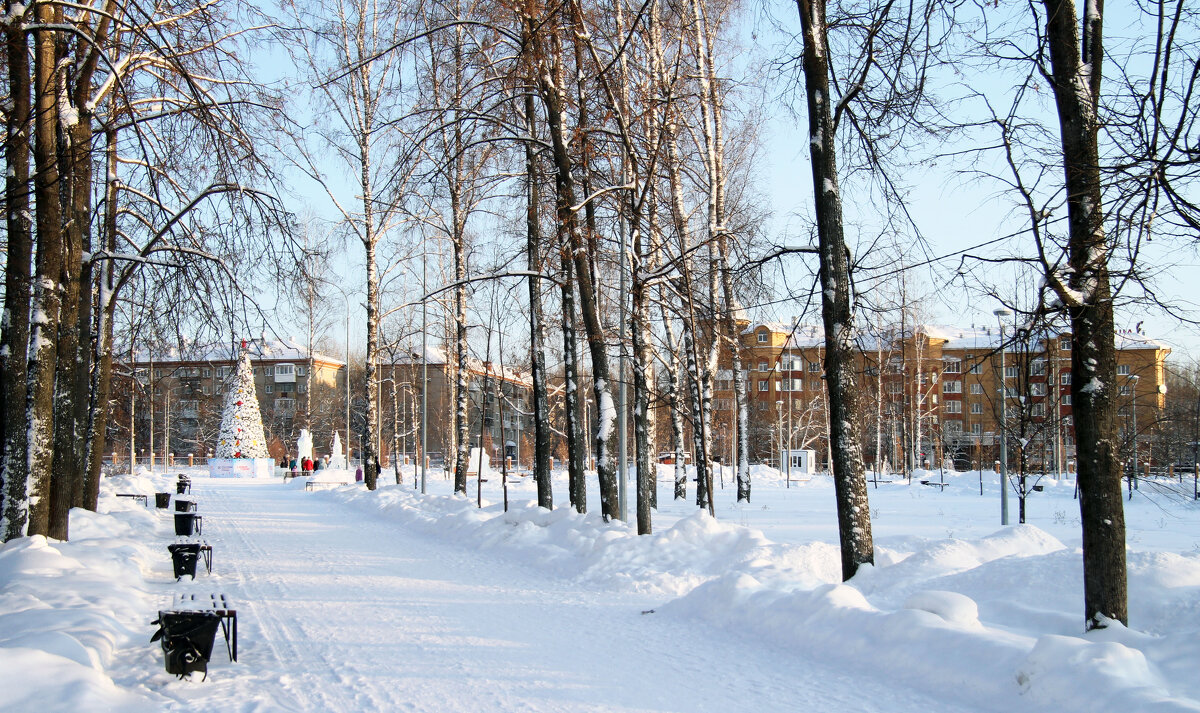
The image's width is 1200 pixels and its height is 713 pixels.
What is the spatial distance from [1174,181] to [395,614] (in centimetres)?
791

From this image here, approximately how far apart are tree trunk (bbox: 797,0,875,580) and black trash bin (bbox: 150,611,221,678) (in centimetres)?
662

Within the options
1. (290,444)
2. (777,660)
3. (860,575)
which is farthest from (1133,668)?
(290,444)

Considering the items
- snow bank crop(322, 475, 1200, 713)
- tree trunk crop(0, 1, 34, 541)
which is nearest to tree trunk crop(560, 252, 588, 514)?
snow bank crop(322, 475, 1200, 713)

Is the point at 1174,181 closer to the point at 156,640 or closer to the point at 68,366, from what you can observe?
the point at 156,640

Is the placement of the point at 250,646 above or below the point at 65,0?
below

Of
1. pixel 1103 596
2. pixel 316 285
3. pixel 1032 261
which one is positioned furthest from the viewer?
pixel 316 285

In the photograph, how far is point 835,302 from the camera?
10.2 meters

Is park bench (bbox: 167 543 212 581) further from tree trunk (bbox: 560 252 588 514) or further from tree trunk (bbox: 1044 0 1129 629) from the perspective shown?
tree trunk (bbox: 1044 0 1129 629)

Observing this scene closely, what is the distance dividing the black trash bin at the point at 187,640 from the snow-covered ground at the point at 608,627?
15 centimetres

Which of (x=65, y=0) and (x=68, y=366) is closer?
(x=65, y=0)

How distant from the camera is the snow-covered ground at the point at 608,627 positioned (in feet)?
19.6

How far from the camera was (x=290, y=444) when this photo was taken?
7694 cm

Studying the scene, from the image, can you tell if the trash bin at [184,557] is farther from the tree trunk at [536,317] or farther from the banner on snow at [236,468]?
the banner on snow at [236,468]

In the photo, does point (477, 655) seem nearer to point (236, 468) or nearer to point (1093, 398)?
point (1093, 398)
